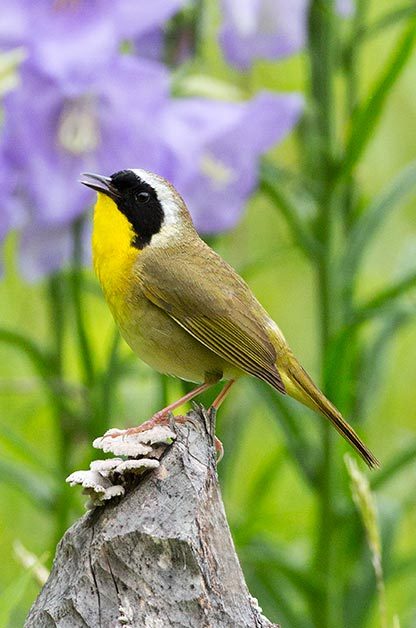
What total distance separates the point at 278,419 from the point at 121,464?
125 centimetres

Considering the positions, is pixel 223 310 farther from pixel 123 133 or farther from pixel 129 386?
pixel 129 386

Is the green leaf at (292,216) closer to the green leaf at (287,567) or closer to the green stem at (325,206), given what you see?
the green stem at (325,206)

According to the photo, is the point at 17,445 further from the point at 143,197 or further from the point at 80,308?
the point at 143,197

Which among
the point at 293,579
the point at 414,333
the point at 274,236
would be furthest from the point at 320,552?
the point at 274,236

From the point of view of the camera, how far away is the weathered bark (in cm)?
124

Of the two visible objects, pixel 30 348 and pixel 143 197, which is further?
pixel 30 348

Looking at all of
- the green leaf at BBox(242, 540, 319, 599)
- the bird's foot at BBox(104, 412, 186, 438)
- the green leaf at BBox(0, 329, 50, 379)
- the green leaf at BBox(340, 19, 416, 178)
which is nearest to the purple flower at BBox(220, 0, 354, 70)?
the green leaf at BBox(340, 19, 416, 178)

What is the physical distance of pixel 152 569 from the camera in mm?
1255

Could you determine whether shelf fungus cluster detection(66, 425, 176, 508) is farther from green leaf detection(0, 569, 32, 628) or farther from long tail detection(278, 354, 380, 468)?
long tail detection(278, 354, 380, 468)

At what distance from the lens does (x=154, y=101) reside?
2500 millimetres

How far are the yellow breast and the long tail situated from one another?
25 centimetres

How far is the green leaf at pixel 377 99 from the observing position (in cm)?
227

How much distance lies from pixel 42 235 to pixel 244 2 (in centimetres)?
59

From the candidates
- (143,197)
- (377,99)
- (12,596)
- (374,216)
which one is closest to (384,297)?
(374,216)
